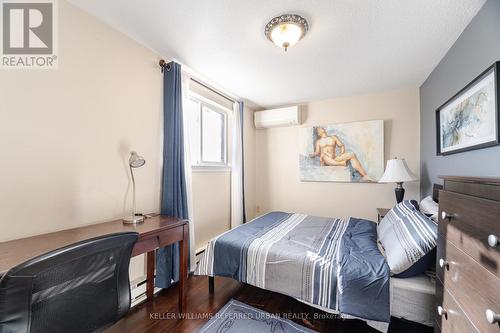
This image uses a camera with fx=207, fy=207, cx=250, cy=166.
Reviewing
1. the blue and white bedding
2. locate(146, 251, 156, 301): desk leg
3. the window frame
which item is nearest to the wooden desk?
locate(146, 251, 156, 301): desk leg

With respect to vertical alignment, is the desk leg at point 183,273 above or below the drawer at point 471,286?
below

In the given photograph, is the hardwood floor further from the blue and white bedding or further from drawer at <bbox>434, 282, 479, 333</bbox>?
drawer at <bbox>434, 282, 479, 333</bbox>

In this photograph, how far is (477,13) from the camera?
145 cm

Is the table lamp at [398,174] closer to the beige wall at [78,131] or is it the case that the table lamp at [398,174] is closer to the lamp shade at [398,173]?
the lamp shade at [398,173]

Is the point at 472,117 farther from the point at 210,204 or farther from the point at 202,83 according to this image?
the point at 210,204

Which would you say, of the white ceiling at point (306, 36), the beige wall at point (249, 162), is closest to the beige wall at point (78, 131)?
the white ceiling at point (306, 36)

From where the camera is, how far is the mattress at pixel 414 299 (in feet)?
4.02

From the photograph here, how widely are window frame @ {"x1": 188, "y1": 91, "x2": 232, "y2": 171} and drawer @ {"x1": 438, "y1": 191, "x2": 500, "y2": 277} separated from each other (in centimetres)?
229

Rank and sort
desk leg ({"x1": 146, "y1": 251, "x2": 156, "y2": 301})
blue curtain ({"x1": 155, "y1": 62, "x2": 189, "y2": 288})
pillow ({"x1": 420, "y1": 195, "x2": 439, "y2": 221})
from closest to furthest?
pillow ({"x1": 420, "y1": 195, "x2": 439, "y2": 221}), desk leg ({"x1": 146, "y1": 251, "x2": 156, "y2": 301}), blue curtain ({"x1": 155, "y1": 62, "x2": 189, "y2": 288})

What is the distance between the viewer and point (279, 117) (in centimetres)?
353

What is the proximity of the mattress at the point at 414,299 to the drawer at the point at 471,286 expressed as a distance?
0.37m

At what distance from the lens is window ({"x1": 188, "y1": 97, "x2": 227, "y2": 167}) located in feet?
8.82

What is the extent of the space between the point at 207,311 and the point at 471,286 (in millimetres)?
1734

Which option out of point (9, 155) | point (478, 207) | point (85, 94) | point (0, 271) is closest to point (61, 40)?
point (85, 94)
